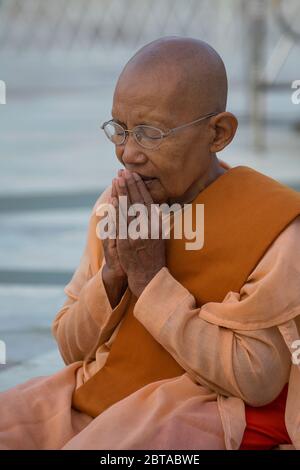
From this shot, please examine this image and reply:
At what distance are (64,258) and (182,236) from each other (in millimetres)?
3479

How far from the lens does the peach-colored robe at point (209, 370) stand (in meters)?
2.63

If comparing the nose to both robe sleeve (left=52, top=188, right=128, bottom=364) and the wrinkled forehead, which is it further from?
robe sleeve (left=52, top=188, right=128, bottom=364)

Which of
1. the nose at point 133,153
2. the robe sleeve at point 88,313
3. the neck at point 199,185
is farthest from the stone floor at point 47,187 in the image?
the nose at point 133,153

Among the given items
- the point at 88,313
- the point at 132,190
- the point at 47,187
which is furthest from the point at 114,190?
the point at 47,187

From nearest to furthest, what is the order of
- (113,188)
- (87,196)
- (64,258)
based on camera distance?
(113,188) → (64,258) → (87,196)

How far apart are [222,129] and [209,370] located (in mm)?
553

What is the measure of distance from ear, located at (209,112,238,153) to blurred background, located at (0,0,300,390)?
186cm

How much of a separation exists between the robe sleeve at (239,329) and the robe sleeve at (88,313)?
172 millimetres

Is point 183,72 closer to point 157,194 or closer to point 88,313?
point 157,194

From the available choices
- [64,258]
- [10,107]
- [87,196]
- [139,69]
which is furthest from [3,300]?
[10,107]

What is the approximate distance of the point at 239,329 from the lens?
2.67 meters

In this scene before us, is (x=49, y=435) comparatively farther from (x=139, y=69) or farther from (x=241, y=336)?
(x=139, y=69)
